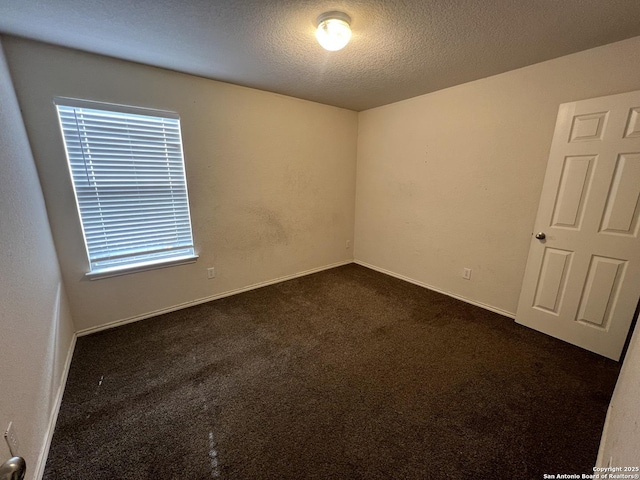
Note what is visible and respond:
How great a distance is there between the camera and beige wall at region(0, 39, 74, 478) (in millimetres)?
1117

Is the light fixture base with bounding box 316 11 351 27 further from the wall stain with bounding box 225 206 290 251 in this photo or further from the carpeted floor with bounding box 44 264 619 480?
the carpeted floor with bounding box 44 264 619 480

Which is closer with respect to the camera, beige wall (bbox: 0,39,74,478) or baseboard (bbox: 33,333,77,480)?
beige wall (bbox: 0,39,74,478)

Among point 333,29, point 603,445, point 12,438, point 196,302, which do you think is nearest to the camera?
point 12,438

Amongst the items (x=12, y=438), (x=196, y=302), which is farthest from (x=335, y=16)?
(x=196, y=302)

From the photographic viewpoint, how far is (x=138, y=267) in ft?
8.06

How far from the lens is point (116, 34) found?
175cm

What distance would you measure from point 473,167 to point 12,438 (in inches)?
142

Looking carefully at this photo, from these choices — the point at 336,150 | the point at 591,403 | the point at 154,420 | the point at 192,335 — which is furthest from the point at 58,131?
the point at 591,403

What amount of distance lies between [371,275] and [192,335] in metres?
2.40

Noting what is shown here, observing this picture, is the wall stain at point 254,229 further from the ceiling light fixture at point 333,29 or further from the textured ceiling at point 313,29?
the ceiling light fixture at point 333,29

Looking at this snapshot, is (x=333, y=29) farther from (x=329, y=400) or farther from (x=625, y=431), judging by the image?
(x=625, y=431)

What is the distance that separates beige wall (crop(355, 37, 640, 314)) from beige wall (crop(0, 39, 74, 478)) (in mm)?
3420

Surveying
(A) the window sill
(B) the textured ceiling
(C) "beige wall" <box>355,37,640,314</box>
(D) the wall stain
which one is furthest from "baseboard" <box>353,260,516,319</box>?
(A) the window sill

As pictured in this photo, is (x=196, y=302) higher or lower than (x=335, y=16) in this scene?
lower
